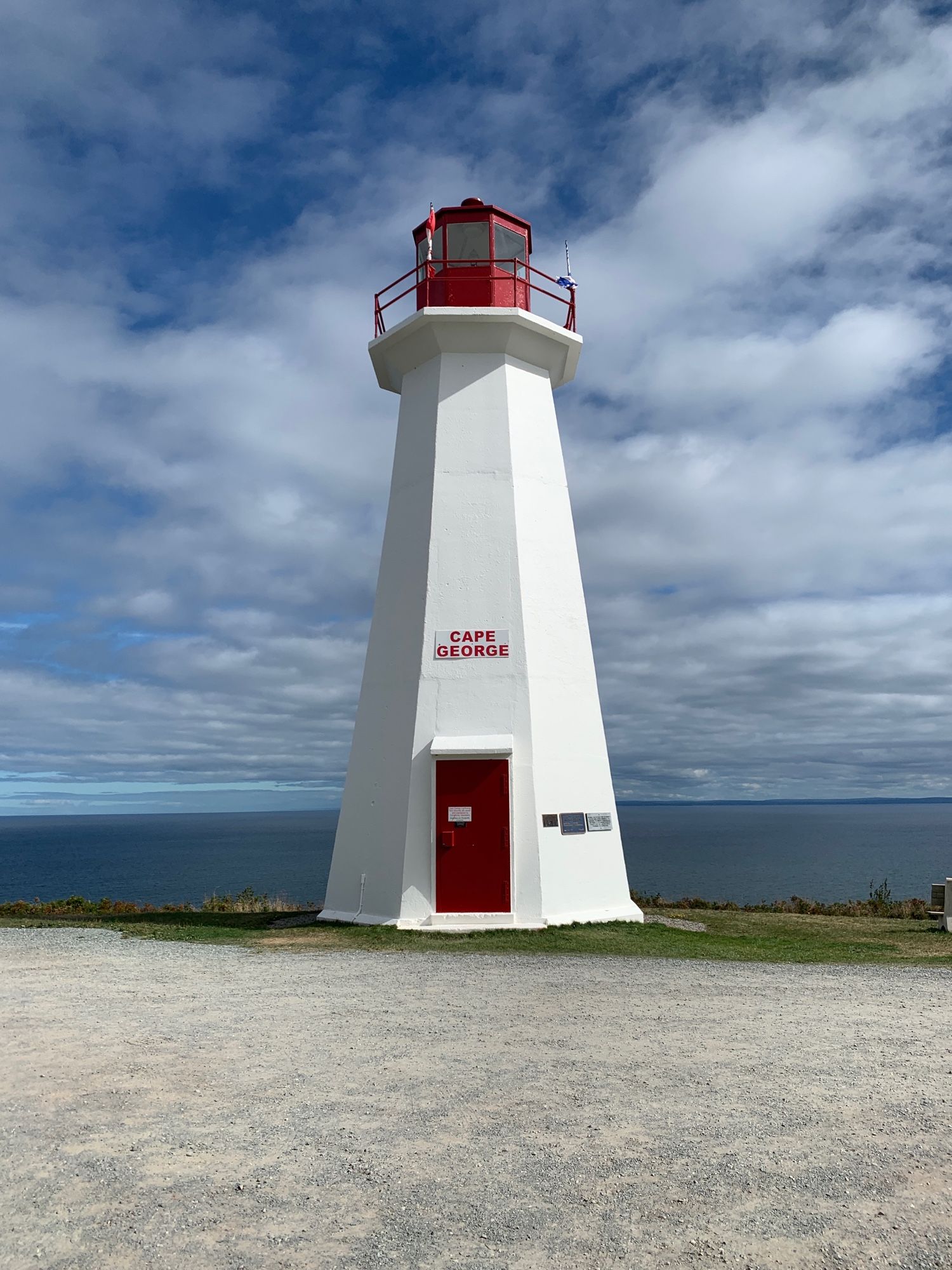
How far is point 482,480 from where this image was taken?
46.1ft

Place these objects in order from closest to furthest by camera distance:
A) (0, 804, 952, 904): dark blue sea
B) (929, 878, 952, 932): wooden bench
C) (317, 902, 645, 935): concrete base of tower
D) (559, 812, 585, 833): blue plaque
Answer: (317, 902, 645, 935): concrete base of tower < (559, 812, 585, 833): blue plaque < (929, 878, 952, 932): wooden bench < (0, 804, 952, 904): dark blue sea

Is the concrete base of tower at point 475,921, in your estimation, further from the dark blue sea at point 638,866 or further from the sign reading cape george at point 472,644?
the sign reading cape george at point 472,644

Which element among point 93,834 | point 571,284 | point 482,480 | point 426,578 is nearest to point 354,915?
point 426,578

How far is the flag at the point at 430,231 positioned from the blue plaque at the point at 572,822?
902 cm

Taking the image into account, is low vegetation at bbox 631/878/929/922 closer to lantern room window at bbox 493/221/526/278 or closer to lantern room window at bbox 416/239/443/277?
lantern room window at bbox 493/221/526/278

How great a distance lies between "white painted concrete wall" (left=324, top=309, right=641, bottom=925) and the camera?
12.9 metres

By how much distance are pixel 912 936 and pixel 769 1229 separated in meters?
10.9

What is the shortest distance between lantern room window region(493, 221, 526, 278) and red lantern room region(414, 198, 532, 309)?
10 millimetres

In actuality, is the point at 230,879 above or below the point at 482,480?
below

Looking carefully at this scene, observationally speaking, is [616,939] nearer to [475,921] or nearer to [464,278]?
[475,921]

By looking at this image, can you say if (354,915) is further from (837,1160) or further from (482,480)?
(837,1160)

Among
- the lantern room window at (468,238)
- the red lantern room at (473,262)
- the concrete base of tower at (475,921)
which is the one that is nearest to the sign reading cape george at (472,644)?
the concrete base of tower at (475,921)

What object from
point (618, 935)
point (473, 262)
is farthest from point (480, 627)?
point (473, 262)

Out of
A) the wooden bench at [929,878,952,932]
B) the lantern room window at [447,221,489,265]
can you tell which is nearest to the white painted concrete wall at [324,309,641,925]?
the lantern room window at [447,221,489,265]
